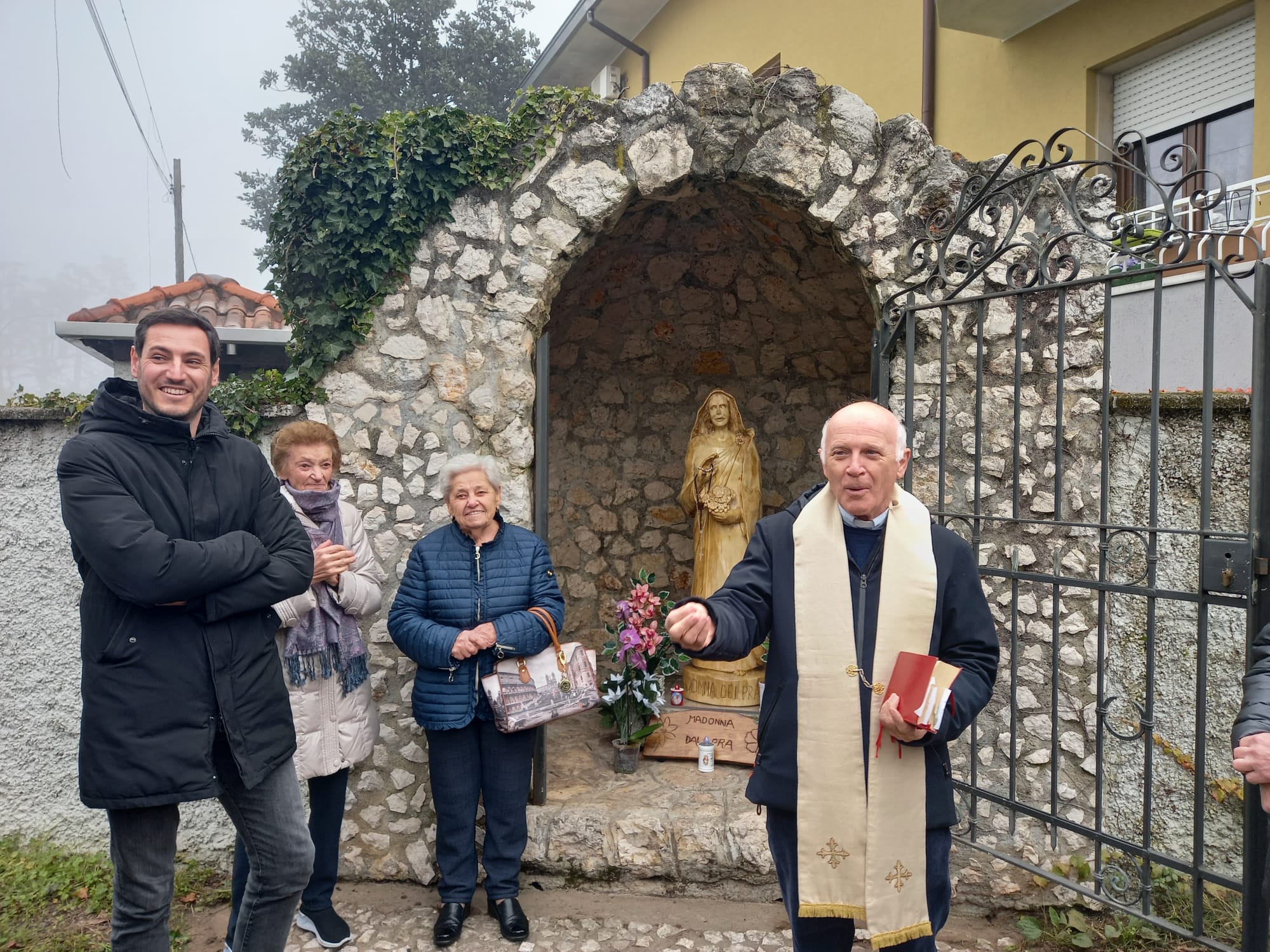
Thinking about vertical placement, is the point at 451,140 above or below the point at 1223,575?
above

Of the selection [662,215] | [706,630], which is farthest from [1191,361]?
[706,630]

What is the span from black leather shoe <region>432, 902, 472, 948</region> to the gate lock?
8.44 ft

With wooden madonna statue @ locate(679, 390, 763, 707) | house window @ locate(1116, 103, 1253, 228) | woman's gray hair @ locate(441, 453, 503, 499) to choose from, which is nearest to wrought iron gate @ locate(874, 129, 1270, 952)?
wooden madonna statue @ locate(679, 390, 763, 707)

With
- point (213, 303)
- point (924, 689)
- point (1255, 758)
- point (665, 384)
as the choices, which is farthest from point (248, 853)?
point (213, 303)

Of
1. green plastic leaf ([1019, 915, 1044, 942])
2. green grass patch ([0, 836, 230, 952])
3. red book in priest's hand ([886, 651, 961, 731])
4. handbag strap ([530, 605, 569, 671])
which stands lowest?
green plastic leaf ([1019, 915, 1044, 942])

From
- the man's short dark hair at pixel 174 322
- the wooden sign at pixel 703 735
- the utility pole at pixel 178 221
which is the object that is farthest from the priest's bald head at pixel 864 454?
the utility pole at pixel 178 221

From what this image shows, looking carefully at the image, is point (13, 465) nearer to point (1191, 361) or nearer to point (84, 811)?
point (84, 811)

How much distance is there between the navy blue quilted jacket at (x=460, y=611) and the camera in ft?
9.27

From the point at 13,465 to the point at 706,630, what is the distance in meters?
Answer: 3.07

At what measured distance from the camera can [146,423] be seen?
6.40ft

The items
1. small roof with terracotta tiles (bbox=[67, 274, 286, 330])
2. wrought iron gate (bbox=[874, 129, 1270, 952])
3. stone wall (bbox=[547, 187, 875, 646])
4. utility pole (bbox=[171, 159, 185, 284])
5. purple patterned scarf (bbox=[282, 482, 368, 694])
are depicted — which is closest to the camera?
purple patterned scarf (bbox=[282, 482, 368, 694])

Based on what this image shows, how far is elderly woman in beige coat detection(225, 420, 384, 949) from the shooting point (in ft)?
8.84

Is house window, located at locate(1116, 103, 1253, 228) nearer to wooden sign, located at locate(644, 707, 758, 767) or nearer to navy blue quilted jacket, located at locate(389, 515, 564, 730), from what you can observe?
wooden sign, located at locate(644, 707, 758, 767)

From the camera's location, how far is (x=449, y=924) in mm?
2926
